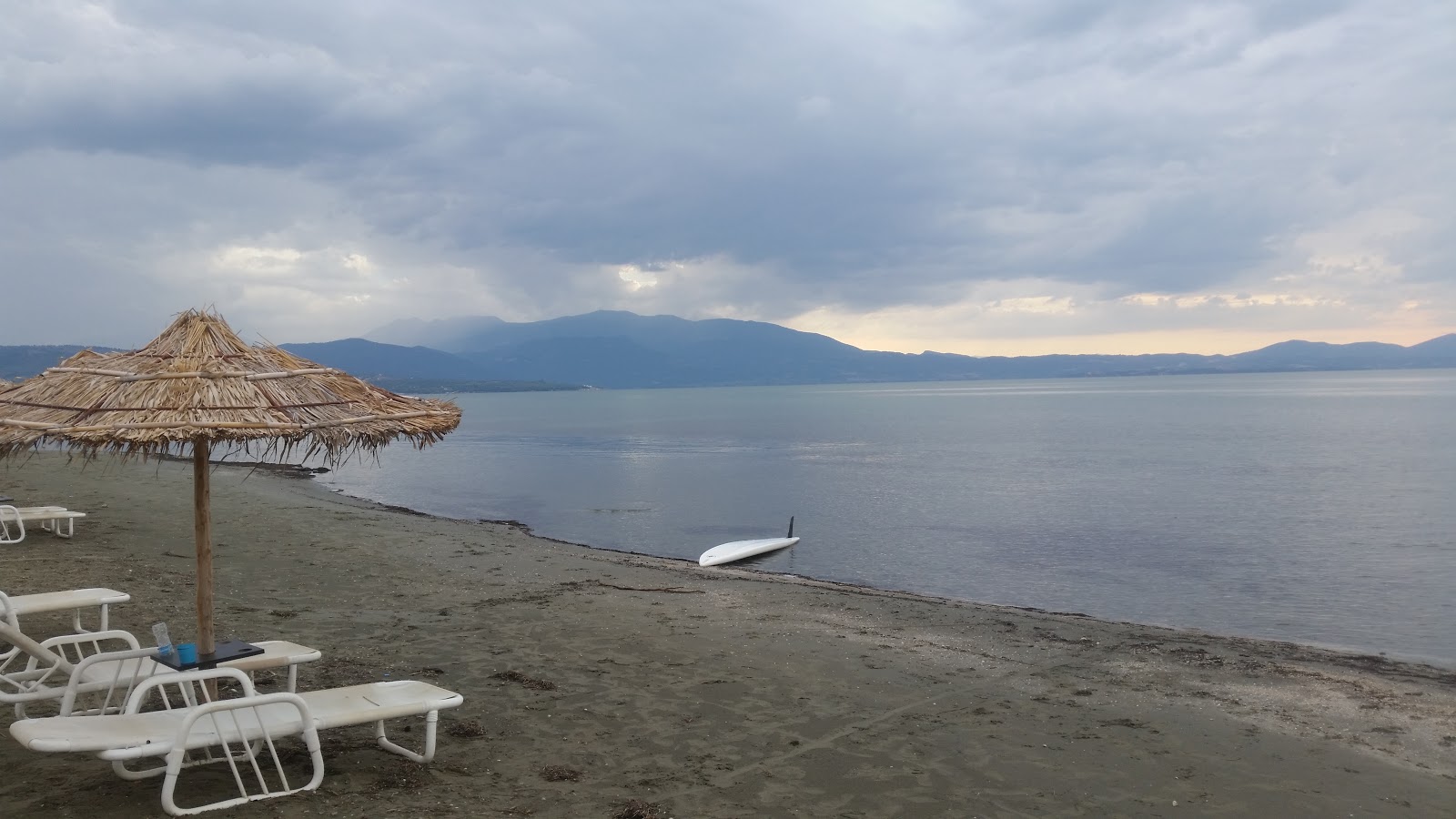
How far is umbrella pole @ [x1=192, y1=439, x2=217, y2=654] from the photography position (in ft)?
17.9

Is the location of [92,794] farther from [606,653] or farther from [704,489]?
[704,489]

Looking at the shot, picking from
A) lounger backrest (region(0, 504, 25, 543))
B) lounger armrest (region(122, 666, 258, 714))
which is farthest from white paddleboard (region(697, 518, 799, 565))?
lounger armrest (region(122, 666, 258, 714))

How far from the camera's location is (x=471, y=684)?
758 cm

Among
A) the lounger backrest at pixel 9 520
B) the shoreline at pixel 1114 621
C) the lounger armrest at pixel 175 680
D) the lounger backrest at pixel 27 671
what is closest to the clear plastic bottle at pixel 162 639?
the lounger backrest at pixel 27 671

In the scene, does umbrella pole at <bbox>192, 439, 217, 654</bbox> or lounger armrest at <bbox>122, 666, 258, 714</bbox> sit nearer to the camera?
lounger armrest at <bbox>122, 666, 258, 714</bbox>

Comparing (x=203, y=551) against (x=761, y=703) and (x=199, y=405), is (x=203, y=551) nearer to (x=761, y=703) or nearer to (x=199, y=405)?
(x=199, y=405)

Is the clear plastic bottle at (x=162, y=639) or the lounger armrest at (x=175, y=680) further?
the clear plastic bottle at (x=162, y=639)

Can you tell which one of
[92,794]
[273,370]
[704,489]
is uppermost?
[273,370]

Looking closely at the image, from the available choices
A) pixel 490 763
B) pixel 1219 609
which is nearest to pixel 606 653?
pixel 490 763

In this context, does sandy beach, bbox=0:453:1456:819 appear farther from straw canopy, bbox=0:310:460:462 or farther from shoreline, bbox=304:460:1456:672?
straw canopy, bbox=0:310:460:462

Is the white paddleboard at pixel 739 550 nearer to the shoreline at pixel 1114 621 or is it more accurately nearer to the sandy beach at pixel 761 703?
the shoreline at pixel 1114 621

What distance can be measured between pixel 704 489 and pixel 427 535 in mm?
21721

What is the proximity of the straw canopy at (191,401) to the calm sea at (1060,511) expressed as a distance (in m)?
15.8

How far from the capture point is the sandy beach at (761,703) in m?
5.54
